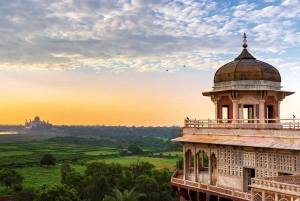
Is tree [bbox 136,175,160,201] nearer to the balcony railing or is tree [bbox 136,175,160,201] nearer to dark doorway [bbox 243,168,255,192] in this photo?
the balcony railing

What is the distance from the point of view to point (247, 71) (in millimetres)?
22562

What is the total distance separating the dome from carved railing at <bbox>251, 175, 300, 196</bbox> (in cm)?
833

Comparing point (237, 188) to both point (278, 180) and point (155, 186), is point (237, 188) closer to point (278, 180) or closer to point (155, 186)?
point (278, 180)

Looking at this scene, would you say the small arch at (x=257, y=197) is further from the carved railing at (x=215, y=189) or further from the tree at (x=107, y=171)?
the tree at (x=107, y=171)

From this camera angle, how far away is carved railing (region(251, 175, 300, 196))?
1379 cm

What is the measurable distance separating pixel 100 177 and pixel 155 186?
7.57 metres

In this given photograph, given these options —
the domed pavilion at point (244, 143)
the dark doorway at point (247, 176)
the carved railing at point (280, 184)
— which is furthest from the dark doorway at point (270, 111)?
the carved railing at point (280, 184)

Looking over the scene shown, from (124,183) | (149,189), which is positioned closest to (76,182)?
(124,183)

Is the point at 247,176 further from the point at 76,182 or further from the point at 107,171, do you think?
the point at 76,182

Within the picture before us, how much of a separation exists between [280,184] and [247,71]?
9.90m

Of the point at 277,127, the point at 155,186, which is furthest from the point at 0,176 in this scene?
the point at 277,127

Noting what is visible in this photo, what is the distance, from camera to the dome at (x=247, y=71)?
22.4 m

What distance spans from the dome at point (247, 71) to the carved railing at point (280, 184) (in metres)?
8.33

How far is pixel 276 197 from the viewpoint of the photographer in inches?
565
